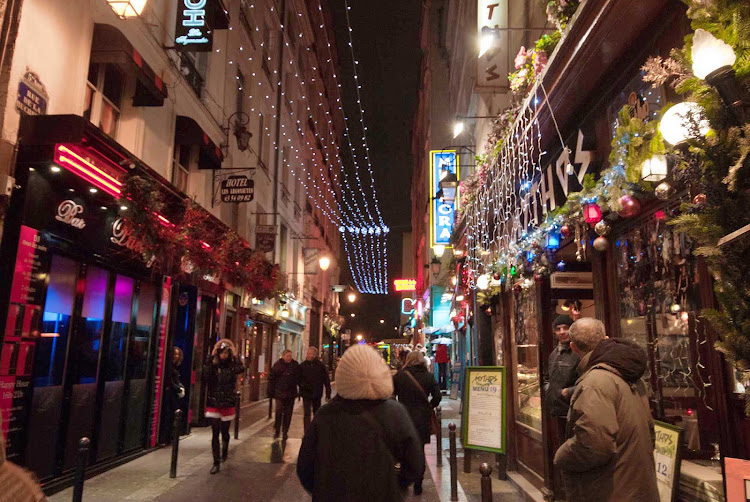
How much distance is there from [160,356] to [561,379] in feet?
25.7

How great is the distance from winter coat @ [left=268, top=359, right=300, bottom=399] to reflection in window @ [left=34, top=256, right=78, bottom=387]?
15.2ft

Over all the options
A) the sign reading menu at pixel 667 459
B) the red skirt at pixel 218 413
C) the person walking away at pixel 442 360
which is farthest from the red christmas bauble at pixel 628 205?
the person walking away at pixel 442 360

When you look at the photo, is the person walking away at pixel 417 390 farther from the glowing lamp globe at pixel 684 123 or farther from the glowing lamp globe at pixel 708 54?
the glowing lamp globe at pixel 708 54

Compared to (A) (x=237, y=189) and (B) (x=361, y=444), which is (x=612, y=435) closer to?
(B) (x=361, y=444)

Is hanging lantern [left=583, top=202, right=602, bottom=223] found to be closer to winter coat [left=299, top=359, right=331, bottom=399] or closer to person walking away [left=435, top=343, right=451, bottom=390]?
winter coat [left=299, top=359, right=331, bottom=399]

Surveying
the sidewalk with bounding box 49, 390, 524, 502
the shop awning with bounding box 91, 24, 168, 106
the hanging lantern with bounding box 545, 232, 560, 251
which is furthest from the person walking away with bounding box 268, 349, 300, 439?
the hanging lantern with bounding box 545, 232, 560, 251

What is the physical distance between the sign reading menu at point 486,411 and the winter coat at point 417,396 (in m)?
0.61

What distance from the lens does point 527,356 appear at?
905 cm

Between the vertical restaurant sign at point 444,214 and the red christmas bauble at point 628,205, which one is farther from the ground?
the vertical restaurant sign at point 444,214

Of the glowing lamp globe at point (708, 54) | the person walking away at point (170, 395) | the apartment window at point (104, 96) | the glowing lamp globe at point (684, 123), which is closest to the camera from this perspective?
the glowing lamp globe at point (708, 54)

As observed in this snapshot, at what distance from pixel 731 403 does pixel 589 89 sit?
12.5ft

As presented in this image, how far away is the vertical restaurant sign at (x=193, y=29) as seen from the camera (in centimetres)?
1013

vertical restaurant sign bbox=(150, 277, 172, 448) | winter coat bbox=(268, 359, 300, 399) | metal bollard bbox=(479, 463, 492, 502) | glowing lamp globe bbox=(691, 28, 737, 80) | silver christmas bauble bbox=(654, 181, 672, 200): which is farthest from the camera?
winter coat bbox=(268, 359, 300, 399)

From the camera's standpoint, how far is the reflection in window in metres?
7.14
